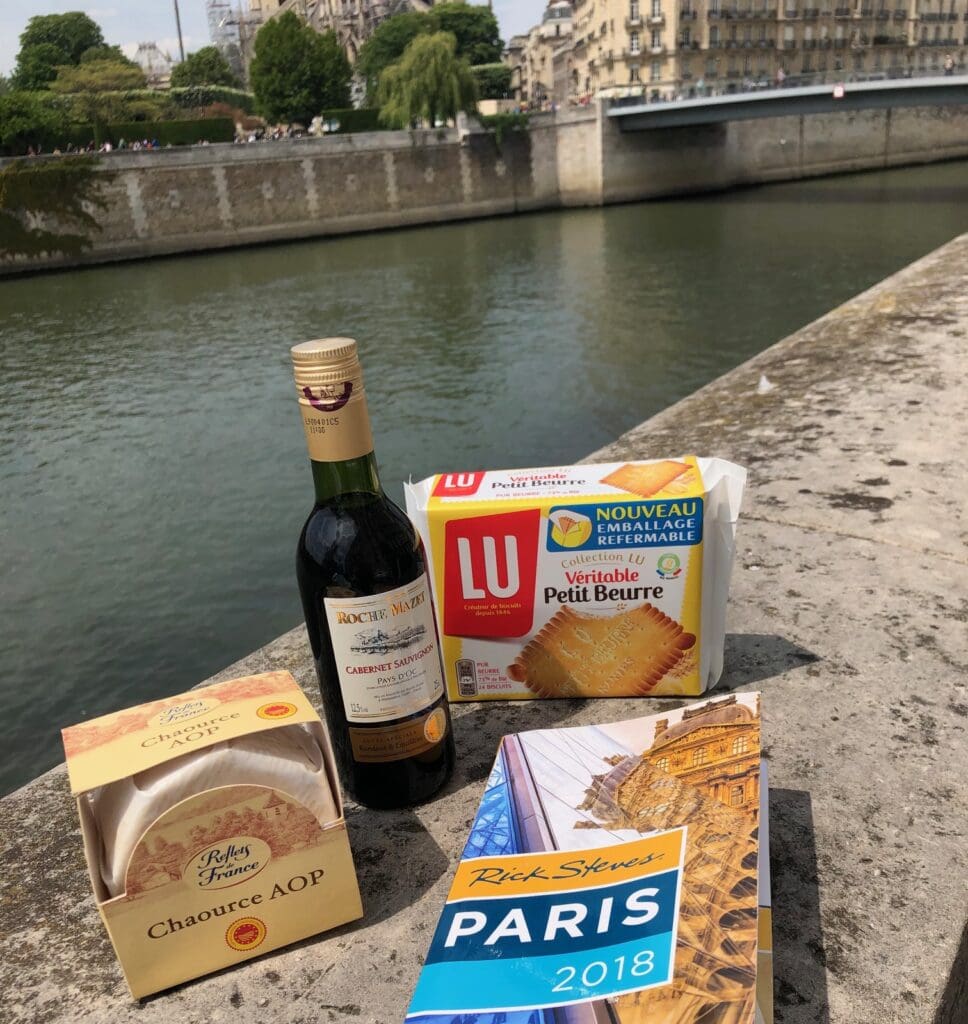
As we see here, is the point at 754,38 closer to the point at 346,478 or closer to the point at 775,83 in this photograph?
the point at 775,83

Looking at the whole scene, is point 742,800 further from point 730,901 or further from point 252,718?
point 252,718

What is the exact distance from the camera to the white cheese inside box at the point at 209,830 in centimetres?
87

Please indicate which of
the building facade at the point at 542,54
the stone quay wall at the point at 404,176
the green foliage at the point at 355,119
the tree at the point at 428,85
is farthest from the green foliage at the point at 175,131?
the building facade at the point at 542,54

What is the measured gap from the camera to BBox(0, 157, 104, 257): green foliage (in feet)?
74.8

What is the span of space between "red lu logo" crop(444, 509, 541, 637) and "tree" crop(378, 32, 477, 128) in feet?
96.4

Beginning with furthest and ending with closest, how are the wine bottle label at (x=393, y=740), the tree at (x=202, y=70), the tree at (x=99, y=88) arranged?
the tree at (x=202, y=70) → the tree at (x=99, y=88) → the wine bottle label at (x=393, y=740)

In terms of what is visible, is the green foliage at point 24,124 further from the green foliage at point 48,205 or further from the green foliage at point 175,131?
the green foliage at point 48,205

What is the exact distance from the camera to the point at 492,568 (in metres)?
1.30

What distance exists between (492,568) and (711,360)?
996cm

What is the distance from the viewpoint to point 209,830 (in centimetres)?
89

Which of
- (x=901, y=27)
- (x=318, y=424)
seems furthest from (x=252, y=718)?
(x=901, y=27)

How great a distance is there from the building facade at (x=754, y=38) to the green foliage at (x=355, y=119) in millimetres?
13636

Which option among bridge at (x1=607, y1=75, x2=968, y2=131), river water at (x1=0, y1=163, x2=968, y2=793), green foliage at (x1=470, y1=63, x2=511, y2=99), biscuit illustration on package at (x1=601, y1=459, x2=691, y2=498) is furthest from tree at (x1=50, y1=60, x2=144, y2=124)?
biscuit illustration on package at (x1=601, y1=459, x2=691, y2=498)

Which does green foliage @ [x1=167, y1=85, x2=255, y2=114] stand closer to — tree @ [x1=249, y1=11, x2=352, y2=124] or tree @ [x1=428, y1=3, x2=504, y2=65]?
tree @ [x1=249, y1=11, x2=352, y2=124]
